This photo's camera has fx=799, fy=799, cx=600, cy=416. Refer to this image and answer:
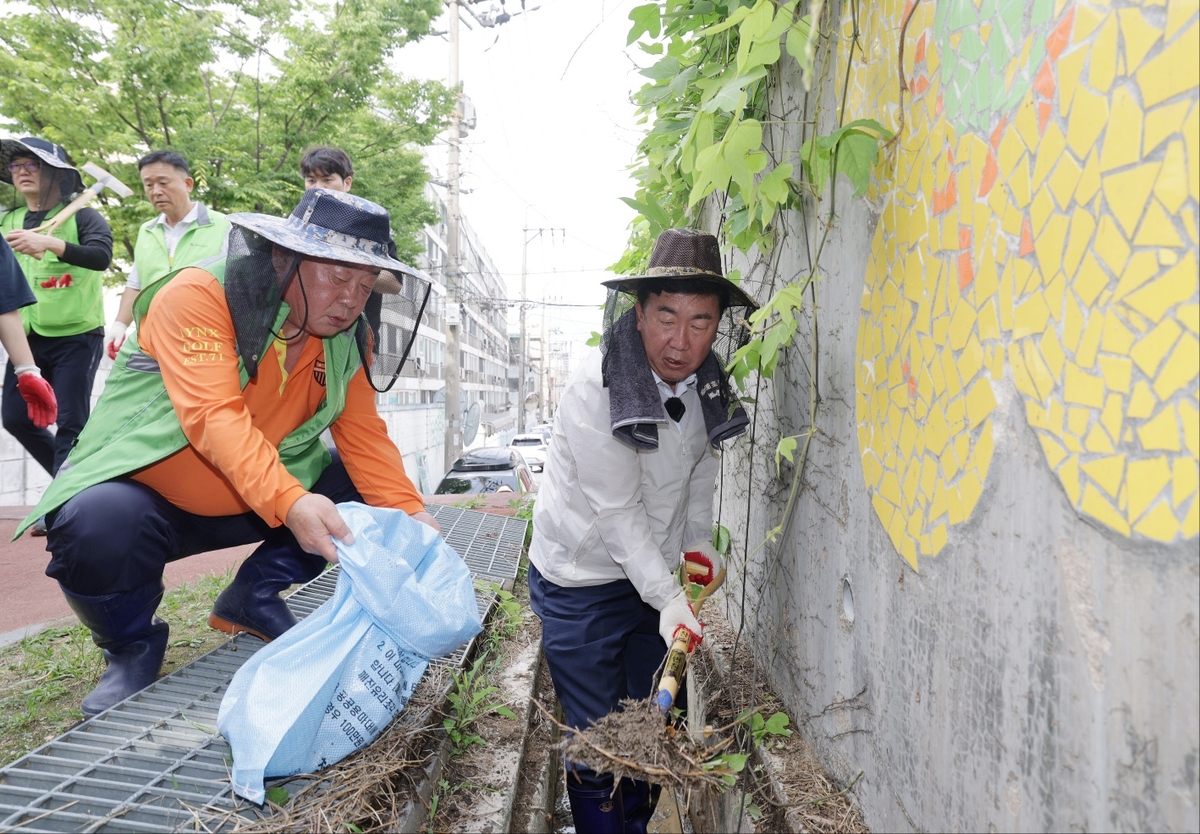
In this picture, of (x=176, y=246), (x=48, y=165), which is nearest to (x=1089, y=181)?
(x=176, y=246)

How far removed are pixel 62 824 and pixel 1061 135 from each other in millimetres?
2257

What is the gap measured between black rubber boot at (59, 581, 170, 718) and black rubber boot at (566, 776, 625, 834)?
1.38 m

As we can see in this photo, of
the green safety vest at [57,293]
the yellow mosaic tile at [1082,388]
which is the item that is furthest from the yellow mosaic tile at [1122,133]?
the green safety vest at [57,293]

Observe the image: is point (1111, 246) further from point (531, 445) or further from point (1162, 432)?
point (531, 445)

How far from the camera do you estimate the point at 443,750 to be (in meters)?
2.43

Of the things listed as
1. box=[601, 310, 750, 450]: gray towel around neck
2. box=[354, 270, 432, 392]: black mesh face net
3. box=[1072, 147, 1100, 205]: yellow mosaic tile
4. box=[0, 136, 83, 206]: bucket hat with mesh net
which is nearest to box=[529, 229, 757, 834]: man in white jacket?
box=[601, 310, 750, 450]: gray towel around neck

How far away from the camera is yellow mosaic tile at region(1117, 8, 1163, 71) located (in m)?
1.01

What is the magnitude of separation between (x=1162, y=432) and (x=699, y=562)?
199cm

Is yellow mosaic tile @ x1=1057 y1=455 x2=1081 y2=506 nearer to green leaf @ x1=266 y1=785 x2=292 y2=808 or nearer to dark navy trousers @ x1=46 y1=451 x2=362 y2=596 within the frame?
green leaf @ x1=266 y1=785 x2=292 y2=808

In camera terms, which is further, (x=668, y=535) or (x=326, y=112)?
(x=326, y=112)

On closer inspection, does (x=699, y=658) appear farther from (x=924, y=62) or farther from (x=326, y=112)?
(x=326, y=112)

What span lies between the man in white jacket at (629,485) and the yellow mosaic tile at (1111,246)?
1.30 meters

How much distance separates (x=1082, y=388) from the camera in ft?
3.74

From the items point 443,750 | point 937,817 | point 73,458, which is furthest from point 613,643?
point 73,458
